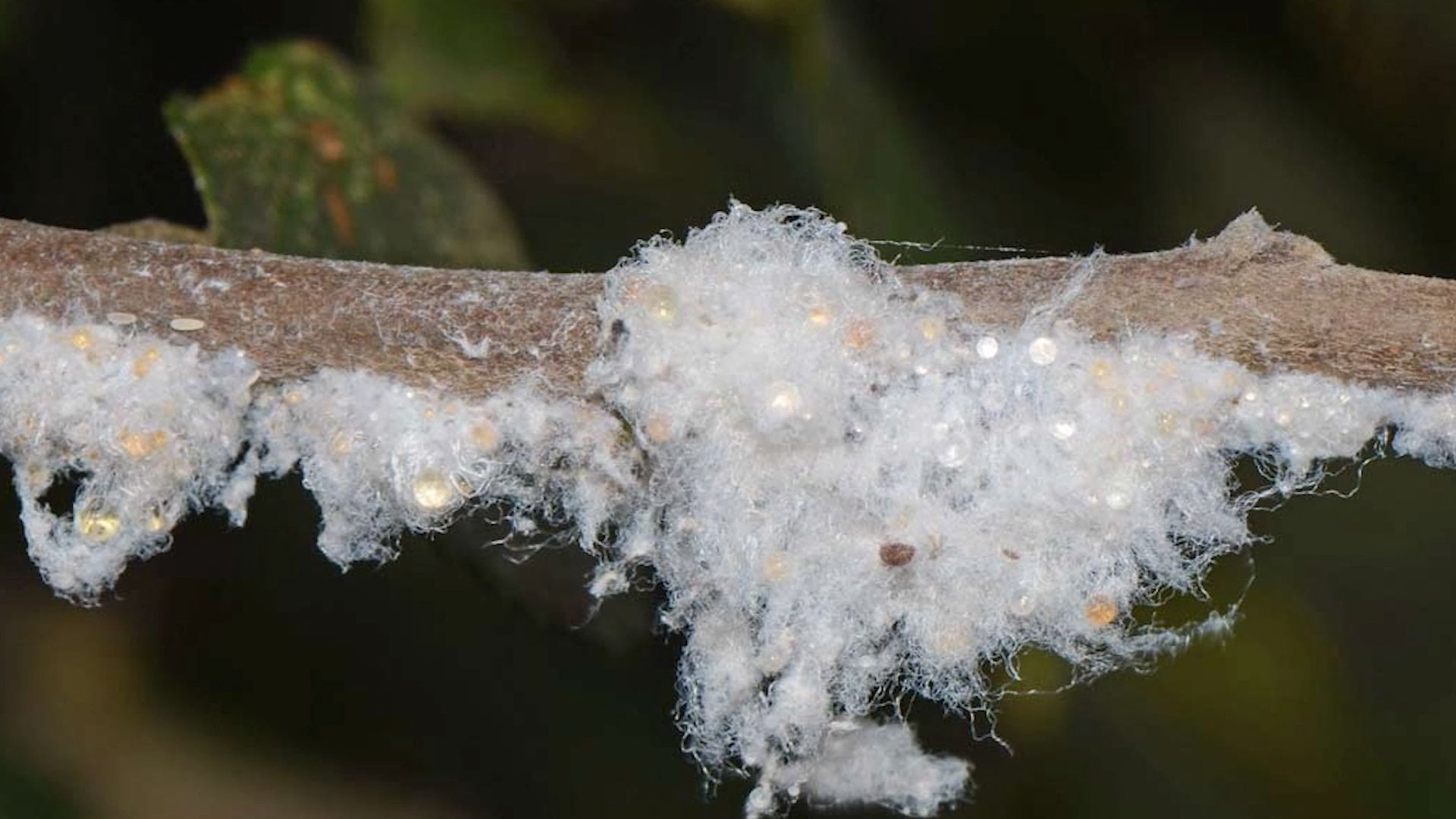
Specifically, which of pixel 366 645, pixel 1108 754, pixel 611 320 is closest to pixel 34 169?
pixel 366 645

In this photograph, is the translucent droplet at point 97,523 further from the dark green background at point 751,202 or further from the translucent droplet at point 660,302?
the dark green background at point 751,202

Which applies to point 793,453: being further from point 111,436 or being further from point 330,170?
point 330,170

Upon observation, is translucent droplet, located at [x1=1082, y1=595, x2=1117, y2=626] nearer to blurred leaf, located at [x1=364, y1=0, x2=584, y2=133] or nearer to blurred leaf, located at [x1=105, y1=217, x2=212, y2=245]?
blurred leaf, located at [x1=105, y1=217, x2=212, y2=245]

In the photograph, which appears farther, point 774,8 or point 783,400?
point 774,8

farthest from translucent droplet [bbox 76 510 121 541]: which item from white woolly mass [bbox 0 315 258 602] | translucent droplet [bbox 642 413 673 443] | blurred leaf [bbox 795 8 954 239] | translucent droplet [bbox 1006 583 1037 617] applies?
blurred leaf [bbox 795 8 954 239]

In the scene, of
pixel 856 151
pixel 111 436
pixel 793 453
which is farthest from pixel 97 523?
pixel 856 151

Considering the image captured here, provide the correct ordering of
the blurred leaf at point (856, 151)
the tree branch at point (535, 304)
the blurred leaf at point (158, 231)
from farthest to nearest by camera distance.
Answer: the blurred leaf at point (856, 151) → the blurred leaf at point (158, 231) → the tree branch at point (535, 304)

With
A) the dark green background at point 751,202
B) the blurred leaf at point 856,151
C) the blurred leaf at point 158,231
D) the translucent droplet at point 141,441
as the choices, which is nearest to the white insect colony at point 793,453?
the translucent droplet at point 141,441
